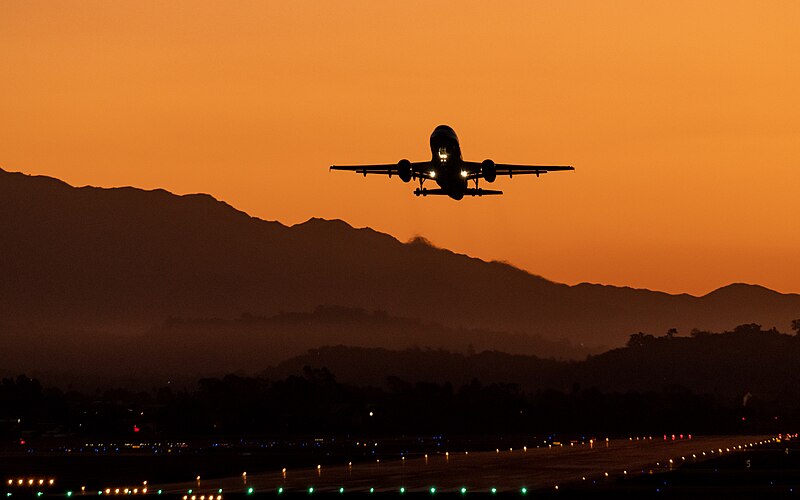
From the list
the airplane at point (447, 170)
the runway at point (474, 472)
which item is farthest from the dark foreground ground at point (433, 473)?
the airplane at point (447, 170)

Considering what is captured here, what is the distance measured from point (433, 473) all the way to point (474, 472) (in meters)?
3.57

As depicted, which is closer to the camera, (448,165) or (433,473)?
(433,473)

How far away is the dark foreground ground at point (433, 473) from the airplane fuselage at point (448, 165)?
2320cm

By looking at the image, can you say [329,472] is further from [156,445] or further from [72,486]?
[156,445]

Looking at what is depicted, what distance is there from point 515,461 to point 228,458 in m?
28.6

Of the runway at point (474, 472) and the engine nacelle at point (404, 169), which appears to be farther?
the engine nacelle at point (404, 169)

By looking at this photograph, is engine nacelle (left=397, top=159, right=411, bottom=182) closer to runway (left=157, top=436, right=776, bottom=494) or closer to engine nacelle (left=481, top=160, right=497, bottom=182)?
engine nacelle (left=481, top=160, right=497, bottom=182)

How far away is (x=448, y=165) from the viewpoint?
11638 centimetres

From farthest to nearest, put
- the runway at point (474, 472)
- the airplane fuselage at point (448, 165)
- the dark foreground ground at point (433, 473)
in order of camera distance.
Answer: the airplane fuselage at point (448, 165) < the runway at point (474, 472) < the dark foreground ground at point (433, 473)

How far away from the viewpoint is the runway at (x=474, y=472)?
98000 mm

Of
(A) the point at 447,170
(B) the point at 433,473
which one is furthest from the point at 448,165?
(B) the point at 433,473

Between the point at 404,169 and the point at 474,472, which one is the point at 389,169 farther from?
the point at 474,472

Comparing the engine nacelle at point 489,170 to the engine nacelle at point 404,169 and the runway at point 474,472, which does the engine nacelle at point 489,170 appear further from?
the runway at point 474,472

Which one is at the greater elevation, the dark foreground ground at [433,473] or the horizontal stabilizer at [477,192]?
the horizontal stabilizer at [477,192]
